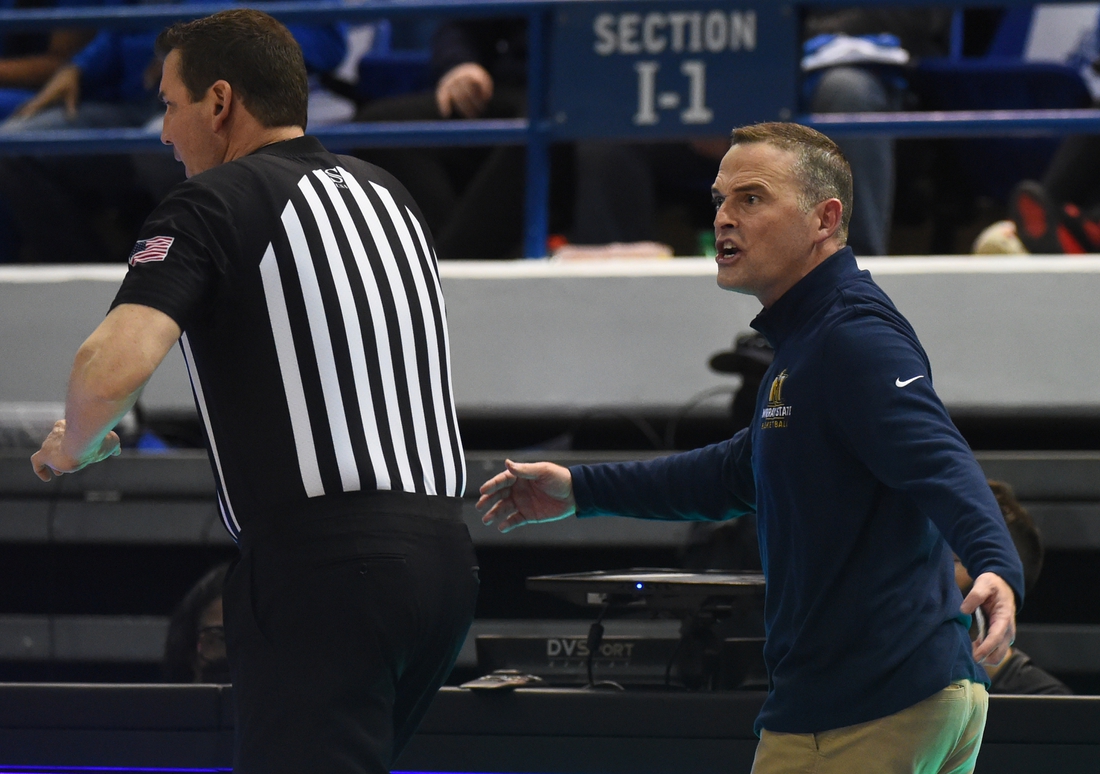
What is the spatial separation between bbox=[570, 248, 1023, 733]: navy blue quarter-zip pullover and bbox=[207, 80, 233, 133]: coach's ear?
851 mm

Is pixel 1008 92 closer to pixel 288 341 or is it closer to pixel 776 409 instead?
pixel 776 409

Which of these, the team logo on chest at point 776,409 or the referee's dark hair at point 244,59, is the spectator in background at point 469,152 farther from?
the team logo on chest at point 776,409

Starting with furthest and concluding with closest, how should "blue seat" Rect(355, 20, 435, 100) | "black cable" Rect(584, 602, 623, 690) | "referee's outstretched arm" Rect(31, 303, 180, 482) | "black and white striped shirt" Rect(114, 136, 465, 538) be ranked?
"blue seat" Rect(355, 20, 435, 100) → "black cable" Rect(584, 602, 623, 690) → "black and white striped shirt" Rect(114, 136, 465, 538) → "referee's outstretched arm" Rect(31, 303, 180, 482)

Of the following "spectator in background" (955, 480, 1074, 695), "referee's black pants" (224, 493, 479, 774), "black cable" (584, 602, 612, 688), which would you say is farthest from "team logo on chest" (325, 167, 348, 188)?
"spectator in background" (955, 480, 1074, 695)

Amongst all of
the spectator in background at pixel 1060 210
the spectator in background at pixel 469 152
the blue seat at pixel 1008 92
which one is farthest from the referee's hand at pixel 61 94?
the spectator in background at pixel 1060 210

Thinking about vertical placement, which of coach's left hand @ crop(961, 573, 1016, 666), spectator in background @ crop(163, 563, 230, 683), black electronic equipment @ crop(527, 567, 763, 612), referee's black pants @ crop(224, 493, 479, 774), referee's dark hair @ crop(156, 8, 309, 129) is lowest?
spectator in background @ crop(163, 563, 230, 683)

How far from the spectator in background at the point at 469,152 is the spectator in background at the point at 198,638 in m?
1.51

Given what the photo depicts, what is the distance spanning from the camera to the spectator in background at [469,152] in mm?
4496

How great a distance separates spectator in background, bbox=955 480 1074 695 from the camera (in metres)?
3.01

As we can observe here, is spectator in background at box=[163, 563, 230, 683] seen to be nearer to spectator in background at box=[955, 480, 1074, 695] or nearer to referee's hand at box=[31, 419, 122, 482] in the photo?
referee's hand at box=[31, 419, 122, 482]

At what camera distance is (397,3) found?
422 cm

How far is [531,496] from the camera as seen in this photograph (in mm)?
2238

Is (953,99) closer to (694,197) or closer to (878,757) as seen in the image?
(694,197)

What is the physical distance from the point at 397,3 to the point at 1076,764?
111 inches
